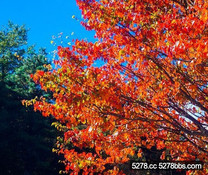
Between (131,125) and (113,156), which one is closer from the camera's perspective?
(131,125)

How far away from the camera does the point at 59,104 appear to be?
709 centimetres

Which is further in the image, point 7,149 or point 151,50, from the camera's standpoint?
point 7,149

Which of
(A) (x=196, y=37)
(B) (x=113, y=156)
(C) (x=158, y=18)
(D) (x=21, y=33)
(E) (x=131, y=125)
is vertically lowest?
(B) (x=113, y=156)

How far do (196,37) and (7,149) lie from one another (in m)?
21.2

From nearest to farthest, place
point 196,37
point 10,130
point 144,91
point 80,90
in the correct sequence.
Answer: point 196,37 → point 80,90 → point 144,91 → point 10,130

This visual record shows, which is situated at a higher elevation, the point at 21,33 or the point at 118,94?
the point at 21,33

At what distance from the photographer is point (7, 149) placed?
22562mm

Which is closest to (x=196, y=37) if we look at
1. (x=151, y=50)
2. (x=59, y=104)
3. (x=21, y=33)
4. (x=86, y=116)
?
(x=151, y=50)

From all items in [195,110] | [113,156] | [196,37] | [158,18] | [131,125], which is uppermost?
[158,18]

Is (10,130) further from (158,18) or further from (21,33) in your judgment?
(21,33)

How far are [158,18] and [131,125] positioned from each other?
3299 millimetres

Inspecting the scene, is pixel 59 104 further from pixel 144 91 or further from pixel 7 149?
pixel 7 149

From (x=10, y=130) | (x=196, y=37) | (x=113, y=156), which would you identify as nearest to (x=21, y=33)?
(x=10, y=130)

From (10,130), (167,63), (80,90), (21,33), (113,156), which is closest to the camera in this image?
(80,90)
